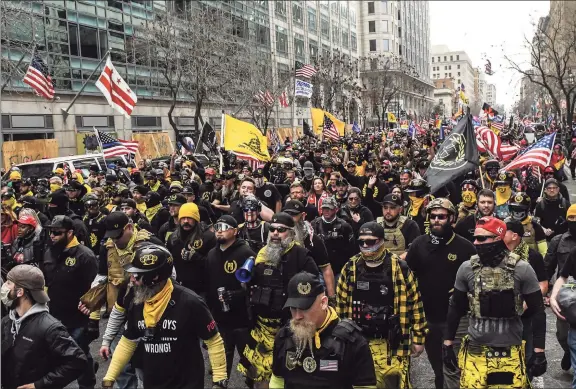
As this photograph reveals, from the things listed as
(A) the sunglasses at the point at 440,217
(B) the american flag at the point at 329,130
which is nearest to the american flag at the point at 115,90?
(B) the american flag at the point at 329,130

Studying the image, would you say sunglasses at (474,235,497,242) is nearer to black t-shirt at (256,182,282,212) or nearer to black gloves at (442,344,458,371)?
black gloves at (442,344,458,371)

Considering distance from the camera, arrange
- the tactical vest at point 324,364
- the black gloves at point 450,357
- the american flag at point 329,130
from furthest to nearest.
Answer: the american flag at point 329,130 < the black gloves at point 450,357 < the tactical vest at point 324,364

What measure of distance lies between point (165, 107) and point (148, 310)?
111 feet

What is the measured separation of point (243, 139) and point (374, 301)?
8241 millimetres

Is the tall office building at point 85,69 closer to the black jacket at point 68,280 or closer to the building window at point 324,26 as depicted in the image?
the black jacket at point 68,280

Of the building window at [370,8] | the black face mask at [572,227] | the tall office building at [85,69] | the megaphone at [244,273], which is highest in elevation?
the building window at [370,8]

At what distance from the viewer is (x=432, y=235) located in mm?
5211

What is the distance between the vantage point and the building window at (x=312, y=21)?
5916cm

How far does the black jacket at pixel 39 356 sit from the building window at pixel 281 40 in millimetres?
49377

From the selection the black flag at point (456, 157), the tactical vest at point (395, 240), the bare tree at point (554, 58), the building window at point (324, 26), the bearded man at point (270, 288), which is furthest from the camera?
the building window at point (324, 26)

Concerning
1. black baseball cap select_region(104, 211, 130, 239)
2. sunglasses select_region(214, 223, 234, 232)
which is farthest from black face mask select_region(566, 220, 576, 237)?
black baseball cap select_region(104, 211, 130, 239)

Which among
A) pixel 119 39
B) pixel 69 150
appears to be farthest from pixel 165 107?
pixel 69 150

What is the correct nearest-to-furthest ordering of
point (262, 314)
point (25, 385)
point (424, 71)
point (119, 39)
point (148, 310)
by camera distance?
point (25, 385) → point (148, 310) → point (262, 314) → point (119, 39) → point (424, 71)

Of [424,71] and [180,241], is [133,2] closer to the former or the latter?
[180,241]
